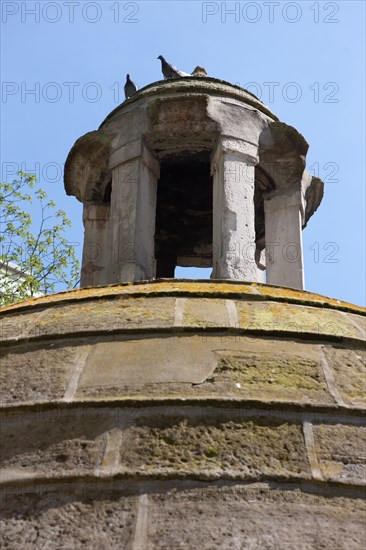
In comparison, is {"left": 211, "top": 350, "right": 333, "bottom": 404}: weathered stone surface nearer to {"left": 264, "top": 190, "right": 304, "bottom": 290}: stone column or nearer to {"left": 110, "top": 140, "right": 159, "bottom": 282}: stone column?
{"left": 110, "top": 140, "right": 159, "bottom": 282}: stone column

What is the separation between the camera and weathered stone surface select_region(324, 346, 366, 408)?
3.20 m

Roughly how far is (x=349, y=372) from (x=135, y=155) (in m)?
3.04

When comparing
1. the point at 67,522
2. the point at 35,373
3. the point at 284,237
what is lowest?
the point at 67,522

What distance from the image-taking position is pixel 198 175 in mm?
6777

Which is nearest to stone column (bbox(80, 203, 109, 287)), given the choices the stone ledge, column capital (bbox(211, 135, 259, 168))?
column capital (bbox(211, 135, 259, 168))

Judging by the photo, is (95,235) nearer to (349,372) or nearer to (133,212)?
(133,212)

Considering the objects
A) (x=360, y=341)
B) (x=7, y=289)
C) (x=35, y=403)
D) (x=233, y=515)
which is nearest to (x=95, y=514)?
(x=233, y=515)

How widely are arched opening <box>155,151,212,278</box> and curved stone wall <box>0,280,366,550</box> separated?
3055 millimetres

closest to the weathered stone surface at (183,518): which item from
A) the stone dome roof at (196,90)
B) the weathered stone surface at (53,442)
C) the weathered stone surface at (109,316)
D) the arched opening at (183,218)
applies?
the weathered stone surface at (53,442)

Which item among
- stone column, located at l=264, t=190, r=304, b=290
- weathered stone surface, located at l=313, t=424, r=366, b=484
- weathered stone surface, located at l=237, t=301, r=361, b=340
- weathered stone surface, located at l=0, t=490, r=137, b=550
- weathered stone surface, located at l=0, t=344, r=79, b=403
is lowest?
weathered stone surface, located at l=0, t=490, r=137, b=550

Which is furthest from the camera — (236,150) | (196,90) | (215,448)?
(196,90)

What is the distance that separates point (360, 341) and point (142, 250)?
7.51 ft

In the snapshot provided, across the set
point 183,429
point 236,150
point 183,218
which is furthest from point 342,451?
point 183,218

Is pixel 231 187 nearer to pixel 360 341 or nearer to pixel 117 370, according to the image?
pixel 360 341
